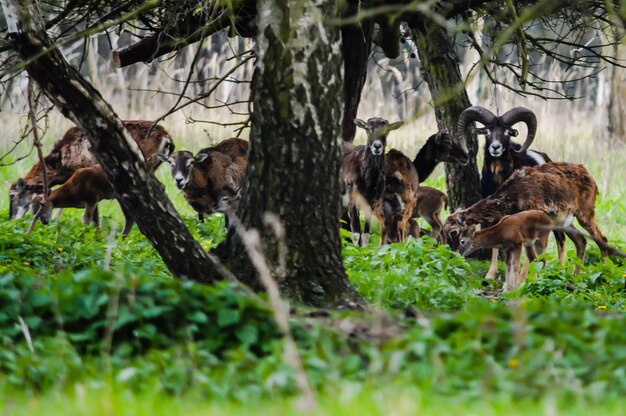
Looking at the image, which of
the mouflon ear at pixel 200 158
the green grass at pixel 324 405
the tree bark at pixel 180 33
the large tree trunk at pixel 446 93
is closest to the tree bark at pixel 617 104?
the large tree trunk at pixel 446 93

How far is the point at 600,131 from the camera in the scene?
2869cm

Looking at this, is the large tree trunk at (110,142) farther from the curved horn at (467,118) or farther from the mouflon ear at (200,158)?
the curved horn at (467,118)

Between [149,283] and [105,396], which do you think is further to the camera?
[149,283]

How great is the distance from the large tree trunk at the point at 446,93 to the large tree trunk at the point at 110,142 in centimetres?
787

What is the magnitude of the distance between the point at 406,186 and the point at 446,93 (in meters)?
1.93

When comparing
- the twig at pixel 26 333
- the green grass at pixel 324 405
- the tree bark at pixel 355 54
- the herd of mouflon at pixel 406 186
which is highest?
the tree bark at pixel 355 54

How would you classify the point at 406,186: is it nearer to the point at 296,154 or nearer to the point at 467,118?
the point at 467,118

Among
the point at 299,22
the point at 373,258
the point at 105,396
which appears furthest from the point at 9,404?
the point at 373,258

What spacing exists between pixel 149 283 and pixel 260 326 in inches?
28.8

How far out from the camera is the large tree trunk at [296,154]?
8398 mm

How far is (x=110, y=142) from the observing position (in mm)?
8586

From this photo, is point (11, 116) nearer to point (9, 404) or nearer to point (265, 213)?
point (265, 213)

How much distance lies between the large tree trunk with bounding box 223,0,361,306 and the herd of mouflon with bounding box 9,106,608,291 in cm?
654

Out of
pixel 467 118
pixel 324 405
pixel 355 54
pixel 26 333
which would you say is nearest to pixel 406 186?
pixel 467 118
